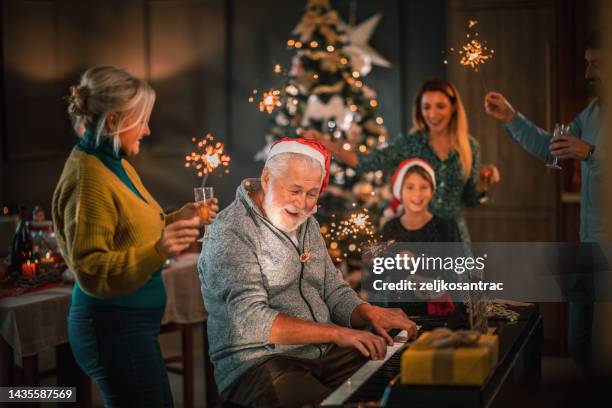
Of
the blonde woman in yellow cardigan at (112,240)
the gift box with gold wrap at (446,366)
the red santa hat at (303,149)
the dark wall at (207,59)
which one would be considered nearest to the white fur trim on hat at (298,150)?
the red santa hat at (303,149)

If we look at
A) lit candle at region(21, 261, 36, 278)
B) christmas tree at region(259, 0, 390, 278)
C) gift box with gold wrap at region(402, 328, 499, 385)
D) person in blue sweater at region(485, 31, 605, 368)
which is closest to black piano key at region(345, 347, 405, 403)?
gift box with gold wrap at region(402, 328, 499, 385)

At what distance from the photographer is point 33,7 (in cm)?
486

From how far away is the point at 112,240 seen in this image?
2137mm

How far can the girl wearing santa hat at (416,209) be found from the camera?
11.4 feet

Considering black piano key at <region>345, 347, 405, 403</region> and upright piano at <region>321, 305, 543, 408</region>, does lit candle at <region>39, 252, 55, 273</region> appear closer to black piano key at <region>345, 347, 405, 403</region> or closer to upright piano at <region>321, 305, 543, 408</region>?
upright piano at <region>321, 305, 543, 408</region>

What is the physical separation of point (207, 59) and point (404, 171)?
9.08ft

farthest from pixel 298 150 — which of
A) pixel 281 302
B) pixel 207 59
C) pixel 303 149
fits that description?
pixel 207 59

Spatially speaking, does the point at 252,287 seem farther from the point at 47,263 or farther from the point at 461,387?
the point at 47,263

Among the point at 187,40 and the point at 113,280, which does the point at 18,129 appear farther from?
the point at 113,280

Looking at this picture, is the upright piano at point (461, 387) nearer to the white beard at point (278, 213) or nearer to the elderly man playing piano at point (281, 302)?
the elderly man playing piano at point (281, 302)

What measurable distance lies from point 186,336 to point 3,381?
0.87 metres

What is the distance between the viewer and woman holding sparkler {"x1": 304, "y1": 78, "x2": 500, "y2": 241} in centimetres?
362

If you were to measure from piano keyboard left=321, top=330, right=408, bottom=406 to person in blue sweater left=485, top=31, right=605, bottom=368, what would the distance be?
3.39 ft

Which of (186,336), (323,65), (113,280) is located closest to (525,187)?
(323,65)
